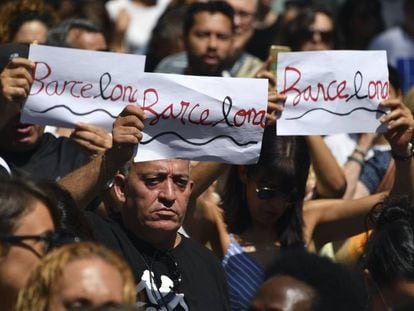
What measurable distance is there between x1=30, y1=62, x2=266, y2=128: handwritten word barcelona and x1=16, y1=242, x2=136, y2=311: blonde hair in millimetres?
1724

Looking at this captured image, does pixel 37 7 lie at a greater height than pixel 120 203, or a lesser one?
greater

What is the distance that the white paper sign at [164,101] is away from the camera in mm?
5188

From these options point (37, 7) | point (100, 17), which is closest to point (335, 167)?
point (37, 7)

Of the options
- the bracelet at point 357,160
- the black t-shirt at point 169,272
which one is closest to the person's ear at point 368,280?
the black t-shirt at point 169,272

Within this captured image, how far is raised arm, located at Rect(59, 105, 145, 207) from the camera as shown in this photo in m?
4.84

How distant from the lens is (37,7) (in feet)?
28.0

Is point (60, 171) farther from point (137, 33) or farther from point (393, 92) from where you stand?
point (137, 33)

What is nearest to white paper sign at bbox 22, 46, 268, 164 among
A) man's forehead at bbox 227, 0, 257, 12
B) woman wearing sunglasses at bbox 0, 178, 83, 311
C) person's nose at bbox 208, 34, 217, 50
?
woman wearing sunglasses at bbox 0, 178, 83, 311

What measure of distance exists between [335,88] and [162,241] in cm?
117

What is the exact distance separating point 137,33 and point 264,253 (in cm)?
524

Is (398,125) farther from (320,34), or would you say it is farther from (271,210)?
(320,34)

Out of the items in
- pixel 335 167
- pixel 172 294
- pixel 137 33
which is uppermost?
pixel 137 33

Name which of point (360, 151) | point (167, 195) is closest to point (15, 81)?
point (167, 195)

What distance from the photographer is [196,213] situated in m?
5.69
